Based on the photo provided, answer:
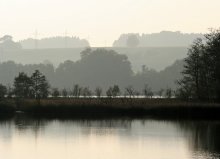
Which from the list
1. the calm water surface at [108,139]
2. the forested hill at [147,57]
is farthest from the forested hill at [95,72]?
the calm water surface at [108,139]

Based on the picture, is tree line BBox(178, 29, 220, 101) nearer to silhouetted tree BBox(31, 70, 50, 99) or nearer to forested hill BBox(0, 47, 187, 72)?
silhouetted tree BBox(31, 70, 50, 99)

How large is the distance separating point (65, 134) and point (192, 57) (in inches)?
888

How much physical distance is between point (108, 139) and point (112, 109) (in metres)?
16.0

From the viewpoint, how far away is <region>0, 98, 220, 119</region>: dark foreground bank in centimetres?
4991

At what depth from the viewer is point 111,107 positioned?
172 feet

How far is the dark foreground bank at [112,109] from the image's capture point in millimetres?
49906

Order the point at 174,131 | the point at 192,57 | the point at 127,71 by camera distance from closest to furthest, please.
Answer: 1. the point at 174,131
2. the point at 192,57
3. the point at 127,71

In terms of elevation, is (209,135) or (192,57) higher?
(192,57)

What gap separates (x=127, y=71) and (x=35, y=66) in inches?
914

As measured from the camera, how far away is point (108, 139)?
36.4 metres

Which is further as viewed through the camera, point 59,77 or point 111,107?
point 59,77

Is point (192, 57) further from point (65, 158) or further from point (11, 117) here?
point (65, 158)

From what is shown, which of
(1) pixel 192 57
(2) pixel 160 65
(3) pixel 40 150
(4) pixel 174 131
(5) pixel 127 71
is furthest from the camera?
(2) pixel 160 65

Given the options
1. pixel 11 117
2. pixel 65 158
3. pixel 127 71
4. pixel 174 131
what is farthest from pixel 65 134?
pixel 127 71
